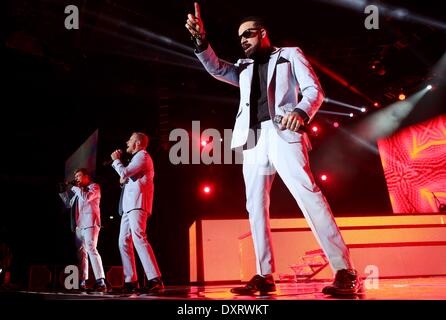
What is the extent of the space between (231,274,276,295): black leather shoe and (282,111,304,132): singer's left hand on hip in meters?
1.07

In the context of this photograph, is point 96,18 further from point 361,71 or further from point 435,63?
point 435,63

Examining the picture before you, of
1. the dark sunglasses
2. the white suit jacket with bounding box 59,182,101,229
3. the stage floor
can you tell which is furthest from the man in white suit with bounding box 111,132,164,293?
the dark sunglasses

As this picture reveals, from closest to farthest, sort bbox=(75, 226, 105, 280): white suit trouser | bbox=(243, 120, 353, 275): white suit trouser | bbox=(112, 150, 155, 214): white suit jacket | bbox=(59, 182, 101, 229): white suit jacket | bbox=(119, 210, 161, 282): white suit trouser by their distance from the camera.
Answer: bbox=(243, 120, 353, 275): white suit trouser
bbox=(119, 210, 161, 282): white suit trouser
bbox=(112, 150, 155, 214): white suit jacket
bbox=(75, 226, 105, 280): white suit trouser
bbox=(59, 182, 101, 229): white suit jacket

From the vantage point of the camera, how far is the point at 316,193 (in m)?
2.31

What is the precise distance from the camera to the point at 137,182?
3.97 m

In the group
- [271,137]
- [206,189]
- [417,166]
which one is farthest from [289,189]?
[417,166]

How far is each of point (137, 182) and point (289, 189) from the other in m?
2.15

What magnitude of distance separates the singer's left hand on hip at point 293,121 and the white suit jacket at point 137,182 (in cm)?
216

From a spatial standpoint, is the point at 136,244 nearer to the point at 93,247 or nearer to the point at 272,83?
the point at 93,247

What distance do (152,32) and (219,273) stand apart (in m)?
5.09

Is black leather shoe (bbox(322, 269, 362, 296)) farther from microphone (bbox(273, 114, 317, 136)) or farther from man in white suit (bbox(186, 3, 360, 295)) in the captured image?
microphone (bbox(273, 114, 317, 136))

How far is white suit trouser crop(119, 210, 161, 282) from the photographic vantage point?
374cm

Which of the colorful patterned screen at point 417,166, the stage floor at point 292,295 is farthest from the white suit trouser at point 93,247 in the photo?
the colorful patterned screen at point 417,166

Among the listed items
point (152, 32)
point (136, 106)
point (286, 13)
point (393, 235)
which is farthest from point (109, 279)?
point (286, 13)
